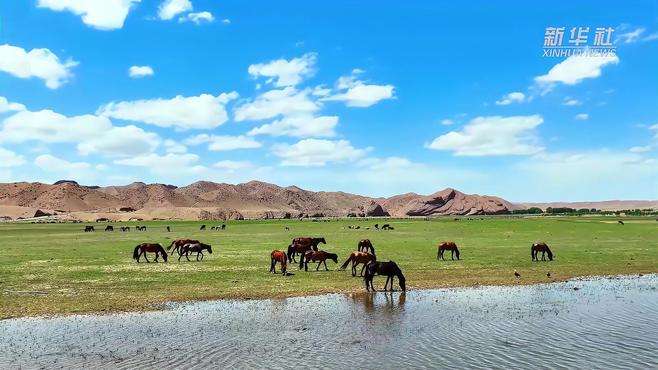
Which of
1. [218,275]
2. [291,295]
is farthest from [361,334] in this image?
[218,275]

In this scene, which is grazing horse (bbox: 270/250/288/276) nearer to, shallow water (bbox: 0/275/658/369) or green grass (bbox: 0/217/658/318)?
green grass (bbox: 0/217/658/318)

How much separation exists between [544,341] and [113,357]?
10580 mm

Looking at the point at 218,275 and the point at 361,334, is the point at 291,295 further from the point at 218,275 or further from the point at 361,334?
the point at 218,275

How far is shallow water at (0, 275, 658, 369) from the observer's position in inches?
492

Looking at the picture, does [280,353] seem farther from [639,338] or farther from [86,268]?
[86,268]

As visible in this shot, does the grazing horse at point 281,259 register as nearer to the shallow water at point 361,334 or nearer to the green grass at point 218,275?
the green grass at point 218,275

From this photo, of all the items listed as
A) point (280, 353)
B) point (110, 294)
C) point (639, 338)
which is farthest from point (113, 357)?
point (639, 338)

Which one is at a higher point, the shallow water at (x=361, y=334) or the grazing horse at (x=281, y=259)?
the grazing horse at (x=281, y=259)

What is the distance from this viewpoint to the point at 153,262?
35219 millimetres

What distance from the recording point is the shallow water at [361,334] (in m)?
12.5

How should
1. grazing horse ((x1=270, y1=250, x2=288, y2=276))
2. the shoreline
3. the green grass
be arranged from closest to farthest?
the shoreline
the green grass
grazing horse ((x1=270, y1=250, x2=288, y2=276))

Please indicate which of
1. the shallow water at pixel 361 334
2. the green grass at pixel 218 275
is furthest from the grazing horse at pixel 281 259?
the shallow water at pixel 361 334

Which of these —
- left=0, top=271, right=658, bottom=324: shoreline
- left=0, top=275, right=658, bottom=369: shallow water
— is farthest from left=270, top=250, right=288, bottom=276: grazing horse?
left=0, top=275, right=658, bottom=369: shallow water

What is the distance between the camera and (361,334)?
14.9 m
